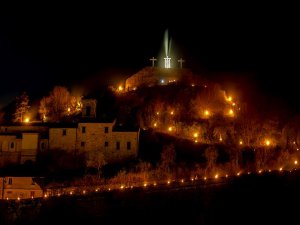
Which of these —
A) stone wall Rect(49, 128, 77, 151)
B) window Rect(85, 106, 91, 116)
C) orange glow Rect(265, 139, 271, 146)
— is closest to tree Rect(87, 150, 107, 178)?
stone wall Rect(49, 128, 77, 151)

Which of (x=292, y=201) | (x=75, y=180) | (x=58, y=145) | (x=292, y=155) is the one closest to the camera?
(x=75, y=180)

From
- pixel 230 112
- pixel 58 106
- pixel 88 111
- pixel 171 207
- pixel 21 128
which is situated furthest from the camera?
pixel 230 112

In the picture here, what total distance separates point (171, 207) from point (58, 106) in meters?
22.1

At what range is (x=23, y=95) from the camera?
56062 mm

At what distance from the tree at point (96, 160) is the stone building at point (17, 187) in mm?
5245

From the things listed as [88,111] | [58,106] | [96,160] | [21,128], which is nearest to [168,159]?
[96,160]

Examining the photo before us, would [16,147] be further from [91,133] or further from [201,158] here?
[201,158]

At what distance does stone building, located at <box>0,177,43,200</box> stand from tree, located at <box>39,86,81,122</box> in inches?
582

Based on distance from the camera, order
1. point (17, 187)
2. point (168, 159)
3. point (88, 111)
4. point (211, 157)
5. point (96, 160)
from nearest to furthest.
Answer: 1. point (17, 187)
2. point (168, 159)
3. point (211, 157)
4. point (96, 160)
5. point (88, 111)

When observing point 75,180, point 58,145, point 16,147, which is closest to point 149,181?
point 75,180

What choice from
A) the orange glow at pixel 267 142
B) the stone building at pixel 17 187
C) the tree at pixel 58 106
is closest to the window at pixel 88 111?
the tree at pixel 58 106

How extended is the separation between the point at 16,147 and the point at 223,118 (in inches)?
885

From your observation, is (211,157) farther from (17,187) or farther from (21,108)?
(21,108)

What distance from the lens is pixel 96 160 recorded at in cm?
4191
